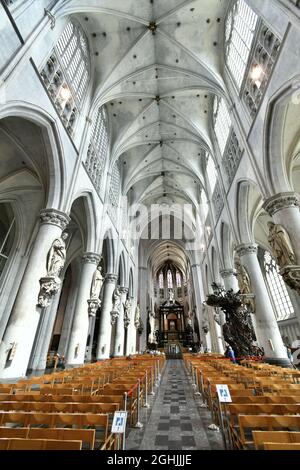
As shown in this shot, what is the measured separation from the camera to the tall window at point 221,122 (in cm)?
1496

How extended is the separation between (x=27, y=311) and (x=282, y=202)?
395 inches

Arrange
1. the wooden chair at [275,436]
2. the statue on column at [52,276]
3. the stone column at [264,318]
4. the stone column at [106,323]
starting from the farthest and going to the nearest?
1. the stone column at [106,323]
2. the stone column at [264,318]
3. the statue on column at [52,276]
4. the wooden chair at [275,436]

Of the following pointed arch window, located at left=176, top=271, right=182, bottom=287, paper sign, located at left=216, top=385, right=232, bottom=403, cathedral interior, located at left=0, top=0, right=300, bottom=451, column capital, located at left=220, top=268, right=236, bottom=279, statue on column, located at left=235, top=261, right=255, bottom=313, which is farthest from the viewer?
pointed arch window, located at left=176, top=271, right=182, bottom=287

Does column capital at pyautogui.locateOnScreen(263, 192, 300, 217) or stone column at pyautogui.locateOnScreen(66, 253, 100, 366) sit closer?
column capital at pyautogui.locateOnScreen(263, 192, 300, 217)

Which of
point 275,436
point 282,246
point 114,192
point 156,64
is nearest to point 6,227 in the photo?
A: point 114,192

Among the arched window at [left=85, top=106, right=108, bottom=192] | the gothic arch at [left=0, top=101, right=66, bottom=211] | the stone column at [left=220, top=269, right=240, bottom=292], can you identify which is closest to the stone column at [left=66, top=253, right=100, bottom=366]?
the gothic arch at [left=0, top=101, right=66, bottom=211]

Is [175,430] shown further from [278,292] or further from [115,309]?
[278,292]

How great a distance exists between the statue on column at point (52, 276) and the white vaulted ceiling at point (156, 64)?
10.1 meters

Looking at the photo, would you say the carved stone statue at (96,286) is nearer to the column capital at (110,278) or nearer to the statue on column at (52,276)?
the column capital at (110,278)

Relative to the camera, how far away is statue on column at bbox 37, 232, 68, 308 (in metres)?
7.75

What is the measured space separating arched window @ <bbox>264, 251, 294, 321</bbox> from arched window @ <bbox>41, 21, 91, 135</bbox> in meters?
19.0

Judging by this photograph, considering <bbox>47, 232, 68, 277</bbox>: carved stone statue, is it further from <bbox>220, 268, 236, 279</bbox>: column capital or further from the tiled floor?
<bbox>220, 268, 236, 279</bbox>: column capital

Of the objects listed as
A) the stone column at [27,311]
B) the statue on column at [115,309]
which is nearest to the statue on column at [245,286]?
the statue on column at [115,309]
